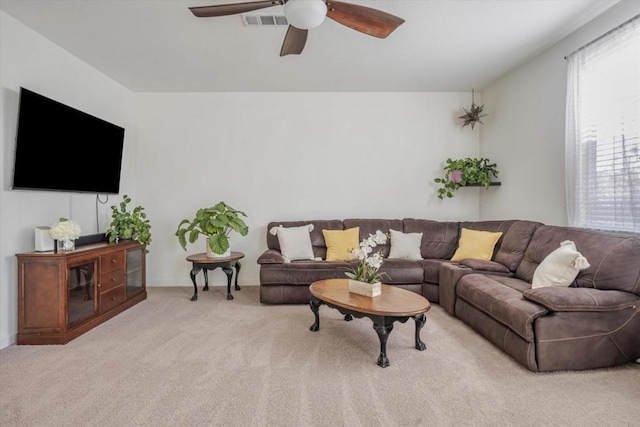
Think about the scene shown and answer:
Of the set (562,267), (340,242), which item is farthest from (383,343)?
(340,242)

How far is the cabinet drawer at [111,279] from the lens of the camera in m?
3.15

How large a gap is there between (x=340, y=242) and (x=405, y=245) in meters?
0.84

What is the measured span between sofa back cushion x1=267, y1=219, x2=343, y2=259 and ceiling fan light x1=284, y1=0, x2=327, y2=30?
107 inches

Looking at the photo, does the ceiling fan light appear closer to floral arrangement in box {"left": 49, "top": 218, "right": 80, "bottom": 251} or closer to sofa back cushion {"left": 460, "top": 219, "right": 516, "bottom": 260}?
A: floral arrangement in box {"left": 49, "top": 218, "right": 80, "bottom": 251}

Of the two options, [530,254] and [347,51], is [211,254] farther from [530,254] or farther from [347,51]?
[530,254]

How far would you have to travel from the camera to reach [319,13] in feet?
6.31

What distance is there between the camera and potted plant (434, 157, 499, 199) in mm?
4316

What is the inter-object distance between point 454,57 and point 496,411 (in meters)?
3.37

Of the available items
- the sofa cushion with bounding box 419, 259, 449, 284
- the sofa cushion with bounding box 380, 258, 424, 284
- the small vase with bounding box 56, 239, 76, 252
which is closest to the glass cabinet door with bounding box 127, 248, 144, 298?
the small vase with bounding box 56, 239, 76, 252

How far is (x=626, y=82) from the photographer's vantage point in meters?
2.54

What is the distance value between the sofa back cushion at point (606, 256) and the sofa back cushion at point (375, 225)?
178 centimetres

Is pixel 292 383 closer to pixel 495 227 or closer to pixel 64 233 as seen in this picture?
pixel 64 233

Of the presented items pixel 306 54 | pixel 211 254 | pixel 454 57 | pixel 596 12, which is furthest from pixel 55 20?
pixel 596 12

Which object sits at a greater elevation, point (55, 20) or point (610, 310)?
point (55, 20)
